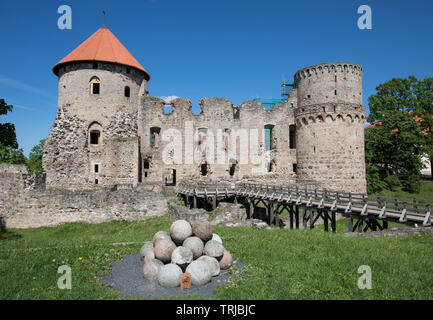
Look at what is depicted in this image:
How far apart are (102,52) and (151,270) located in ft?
66.5

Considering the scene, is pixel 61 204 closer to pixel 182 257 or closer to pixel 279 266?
pixel 182 257

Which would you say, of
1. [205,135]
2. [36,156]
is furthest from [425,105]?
[36,156]

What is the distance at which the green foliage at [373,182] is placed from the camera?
28094 mm

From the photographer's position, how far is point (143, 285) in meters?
6.17

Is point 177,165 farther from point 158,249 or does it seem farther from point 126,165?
point 158,249

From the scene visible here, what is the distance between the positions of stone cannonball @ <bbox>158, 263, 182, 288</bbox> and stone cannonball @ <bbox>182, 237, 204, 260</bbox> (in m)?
0.73

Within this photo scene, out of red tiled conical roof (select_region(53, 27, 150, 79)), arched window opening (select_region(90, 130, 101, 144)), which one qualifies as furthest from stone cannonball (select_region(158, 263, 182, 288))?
red tiled conical roof (select_region(53, 27, 150, 79))

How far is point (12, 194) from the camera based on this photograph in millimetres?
16734

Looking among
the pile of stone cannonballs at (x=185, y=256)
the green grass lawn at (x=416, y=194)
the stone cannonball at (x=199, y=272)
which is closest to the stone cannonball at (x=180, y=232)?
the pile of stone cannonballs at (x=185, y=256)

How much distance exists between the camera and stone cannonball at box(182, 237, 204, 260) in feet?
22.3

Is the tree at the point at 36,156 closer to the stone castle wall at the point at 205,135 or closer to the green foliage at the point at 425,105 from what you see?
the stone castle wall at the point at 205,135

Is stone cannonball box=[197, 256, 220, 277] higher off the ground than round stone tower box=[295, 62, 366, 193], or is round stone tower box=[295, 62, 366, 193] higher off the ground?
round stone tower box=[295, 62, 366, 193]

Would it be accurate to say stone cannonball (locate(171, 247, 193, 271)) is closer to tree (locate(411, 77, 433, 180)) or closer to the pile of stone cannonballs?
the pile of stone cannonballs

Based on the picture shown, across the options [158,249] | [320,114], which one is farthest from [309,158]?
[158,249]
